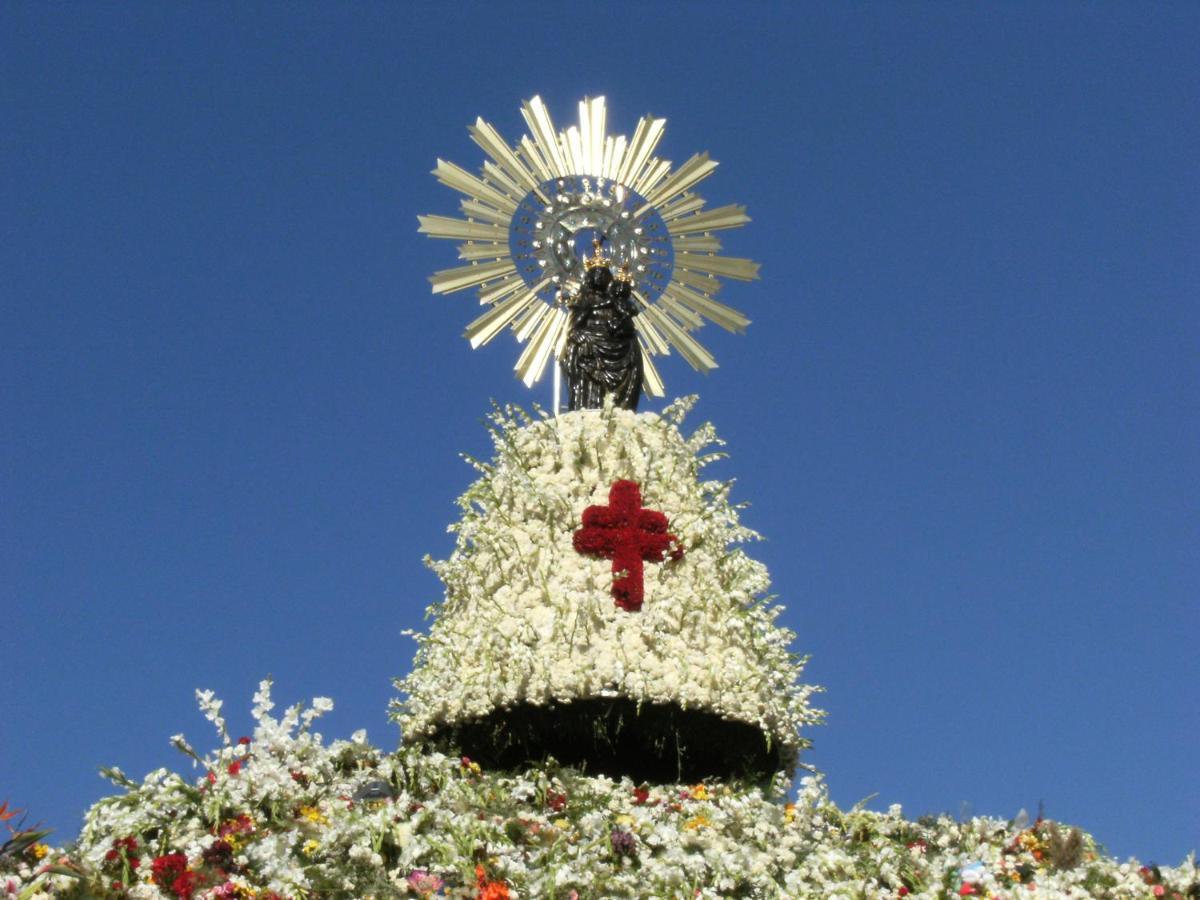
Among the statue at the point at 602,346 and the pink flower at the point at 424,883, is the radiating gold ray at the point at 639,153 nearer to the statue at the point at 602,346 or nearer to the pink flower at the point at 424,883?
the statue at the point at 602,346

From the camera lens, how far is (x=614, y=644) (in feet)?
34.4

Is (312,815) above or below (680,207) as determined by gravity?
below

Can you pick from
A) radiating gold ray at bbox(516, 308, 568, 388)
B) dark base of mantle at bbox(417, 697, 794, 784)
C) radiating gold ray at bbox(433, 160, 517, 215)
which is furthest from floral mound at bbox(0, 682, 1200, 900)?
radiating gold ray at bbox(433, 160, 517, 215)

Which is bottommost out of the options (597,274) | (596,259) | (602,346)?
(602,346)

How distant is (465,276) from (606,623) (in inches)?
191

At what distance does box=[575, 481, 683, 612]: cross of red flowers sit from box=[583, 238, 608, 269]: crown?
10.3 feet

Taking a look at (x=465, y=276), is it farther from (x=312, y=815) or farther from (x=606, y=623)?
(x=312, y=815)

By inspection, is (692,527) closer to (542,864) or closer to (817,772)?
(817,772)

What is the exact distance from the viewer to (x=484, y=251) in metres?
14.4

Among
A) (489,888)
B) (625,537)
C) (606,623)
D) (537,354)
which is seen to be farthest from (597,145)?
(489,888)

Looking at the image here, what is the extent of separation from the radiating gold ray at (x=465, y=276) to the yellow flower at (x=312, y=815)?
6355mm

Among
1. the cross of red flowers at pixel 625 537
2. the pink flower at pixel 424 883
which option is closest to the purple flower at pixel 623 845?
the pink flower at pixel 424 883

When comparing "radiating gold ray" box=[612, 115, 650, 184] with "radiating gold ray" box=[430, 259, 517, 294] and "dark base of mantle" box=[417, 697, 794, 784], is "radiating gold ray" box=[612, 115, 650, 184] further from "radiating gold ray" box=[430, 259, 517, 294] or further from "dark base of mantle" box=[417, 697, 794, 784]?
"dark base of mantle" box=[417, 697, 794, 784]

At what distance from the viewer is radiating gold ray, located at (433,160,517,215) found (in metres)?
14.1
